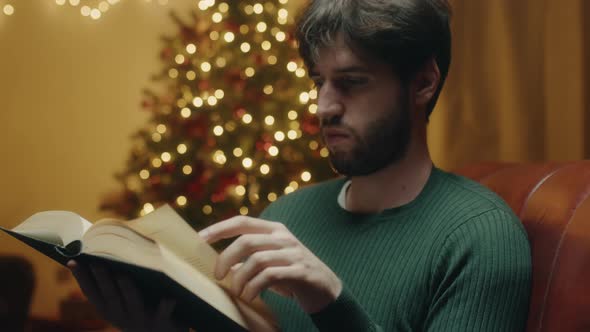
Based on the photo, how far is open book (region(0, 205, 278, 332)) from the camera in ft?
2.29

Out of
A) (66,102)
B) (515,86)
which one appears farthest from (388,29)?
(66,102)

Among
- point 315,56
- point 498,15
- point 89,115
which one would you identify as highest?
point 315,56

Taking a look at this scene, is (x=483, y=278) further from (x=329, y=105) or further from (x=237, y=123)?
(x=237, y=123)

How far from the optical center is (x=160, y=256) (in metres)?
0.72

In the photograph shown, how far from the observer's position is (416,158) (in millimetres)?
1109

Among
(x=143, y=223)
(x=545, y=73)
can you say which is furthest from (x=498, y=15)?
(x=143, y=223)

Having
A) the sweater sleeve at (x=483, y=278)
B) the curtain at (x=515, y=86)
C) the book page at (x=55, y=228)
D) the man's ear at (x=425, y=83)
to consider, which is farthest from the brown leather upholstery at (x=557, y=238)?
the curtain at (x=515, y=86)

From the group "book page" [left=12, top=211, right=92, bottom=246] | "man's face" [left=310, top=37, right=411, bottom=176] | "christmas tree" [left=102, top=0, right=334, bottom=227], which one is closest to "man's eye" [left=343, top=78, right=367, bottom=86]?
"man's face" [left=310, top=37, right=411, bottom=176]

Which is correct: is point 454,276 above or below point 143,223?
below

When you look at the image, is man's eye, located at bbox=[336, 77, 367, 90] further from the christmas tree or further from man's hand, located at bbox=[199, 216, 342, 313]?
the christmas tree

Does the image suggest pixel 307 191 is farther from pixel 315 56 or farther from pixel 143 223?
pixel 143 223

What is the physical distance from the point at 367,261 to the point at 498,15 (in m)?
1.51

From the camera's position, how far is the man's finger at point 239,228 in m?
0.83

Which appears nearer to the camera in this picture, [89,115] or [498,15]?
[498,15]
